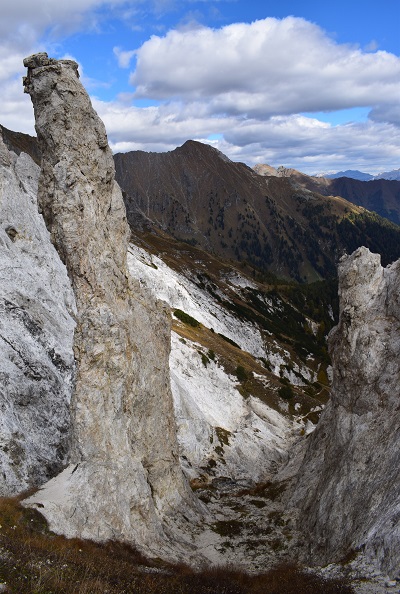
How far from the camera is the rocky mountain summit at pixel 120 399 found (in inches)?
1105

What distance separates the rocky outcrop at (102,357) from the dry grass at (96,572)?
1.95 metres

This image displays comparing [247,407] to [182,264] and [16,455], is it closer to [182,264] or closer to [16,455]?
[16,455]

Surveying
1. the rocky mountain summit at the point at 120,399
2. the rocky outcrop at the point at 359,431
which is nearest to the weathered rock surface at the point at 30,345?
the rocky mountain summit at the point at 120,399

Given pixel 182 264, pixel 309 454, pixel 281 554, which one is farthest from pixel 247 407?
pixel 182 264

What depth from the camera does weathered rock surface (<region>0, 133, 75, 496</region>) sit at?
2883 centimetres

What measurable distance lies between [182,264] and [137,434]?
423ft

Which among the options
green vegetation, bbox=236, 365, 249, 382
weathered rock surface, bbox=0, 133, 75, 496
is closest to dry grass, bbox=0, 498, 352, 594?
weathered rock surface, bbox=0, 133, 75, 496

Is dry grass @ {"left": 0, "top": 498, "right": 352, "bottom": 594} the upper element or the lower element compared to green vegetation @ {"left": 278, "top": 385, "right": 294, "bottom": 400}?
upper

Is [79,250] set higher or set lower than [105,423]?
higher

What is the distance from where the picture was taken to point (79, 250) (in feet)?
108

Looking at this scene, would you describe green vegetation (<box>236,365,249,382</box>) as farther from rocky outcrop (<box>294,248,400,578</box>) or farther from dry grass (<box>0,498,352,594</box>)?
dry grass (<box>0,498,352,594</box>)

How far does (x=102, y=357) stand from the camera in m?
31.1

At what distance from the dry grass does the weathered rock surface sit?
16.2ft

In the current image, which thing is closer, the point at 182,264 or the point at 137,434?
the point at 137,434
